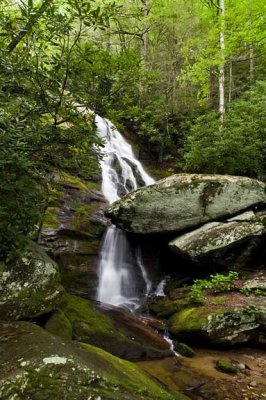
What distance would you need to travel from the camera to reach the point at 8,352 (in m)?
3.68

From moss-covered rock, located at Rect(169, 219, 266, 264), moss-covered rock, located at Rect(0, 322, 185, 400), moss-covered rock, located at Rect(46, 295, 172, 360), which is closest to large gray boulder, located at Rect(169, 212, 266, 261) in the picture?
moss-covered rock, located at Rect(169, 219, 266, 264)

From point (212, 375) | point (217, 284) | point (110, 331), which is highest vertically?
point (217, 284)

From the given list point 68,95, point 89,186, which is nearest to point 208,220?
point 89,186

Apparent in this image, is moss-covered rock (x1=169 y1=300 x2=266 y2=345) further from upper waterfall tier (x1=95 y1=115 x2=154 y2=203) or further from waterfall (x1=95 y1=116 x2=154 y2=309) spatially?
upper waterfall tier (x1=95 y1=115 x2=154 y2=203)

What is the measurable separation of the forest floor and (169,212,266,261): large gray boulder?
8.58 ft

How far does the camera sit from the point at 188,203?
925 centimetres

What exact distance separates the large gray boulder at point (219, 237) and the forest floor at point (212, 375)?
2615 millimetres

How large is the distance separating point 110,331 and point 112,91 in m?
4.18

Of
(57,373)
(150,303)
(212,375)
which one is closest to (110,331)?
(212,375)

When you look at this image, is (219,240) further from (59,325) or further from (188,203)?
(59,325)

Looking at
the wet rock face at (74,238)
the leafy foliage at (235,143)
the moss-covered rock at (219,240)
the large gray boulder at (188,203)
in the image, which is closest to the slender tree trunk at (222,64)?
the leafy foliage at (235,143)

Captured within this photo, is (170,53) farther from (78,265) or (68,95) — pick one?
(68,95)

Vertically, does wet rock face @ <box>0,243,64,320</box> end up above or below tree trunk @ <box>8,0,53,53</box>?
below

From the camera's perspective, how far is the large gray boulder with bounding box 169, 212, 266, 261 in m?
8.55
